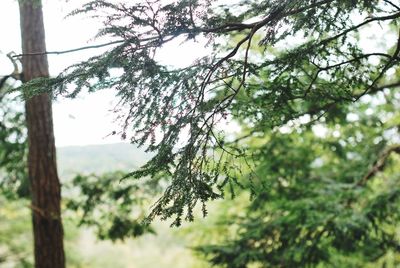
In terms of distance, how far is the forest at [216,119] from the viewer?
2471 millimetres

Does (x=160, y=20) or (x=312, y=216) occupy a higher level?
(x=160, y=20)

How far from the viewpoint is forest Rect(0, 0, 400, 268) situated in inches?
97.3

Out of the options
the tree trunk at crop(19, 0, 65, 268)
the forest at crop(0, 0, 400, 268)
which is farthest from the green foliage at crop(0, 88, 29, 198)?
the tree trunk at crop(19, 0, 65, 268)

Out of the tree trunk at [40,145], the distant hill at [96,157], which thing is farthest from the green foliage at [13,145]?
the distant hill at [96,157]

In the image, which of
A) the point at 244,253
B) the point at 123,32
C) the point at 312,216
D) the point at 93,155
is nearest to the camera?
the point at 123,32

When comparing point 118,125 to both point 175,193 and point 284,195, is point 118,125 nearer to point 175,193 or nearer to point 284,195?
point 175,193

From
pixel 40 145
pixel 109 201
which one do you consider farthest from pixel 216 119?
pixel 109 201

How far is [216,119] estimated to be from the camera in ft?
8.55

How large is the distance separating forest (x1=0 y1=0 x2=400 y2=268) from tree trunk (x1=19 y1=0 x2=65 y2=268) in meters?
0.01

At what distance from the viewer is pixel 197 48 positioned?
2.69 meters

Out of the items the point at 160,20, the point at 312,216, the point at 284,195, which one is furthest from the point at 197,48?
the point at 284,195

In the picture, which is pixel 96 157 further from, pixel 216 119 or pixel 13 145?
pixel 216 119

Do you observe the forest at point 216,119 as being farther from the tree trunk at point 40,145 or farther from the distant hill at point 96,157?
the distant hill at point 96,157

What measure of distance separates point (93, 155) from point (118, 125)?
40.4m
